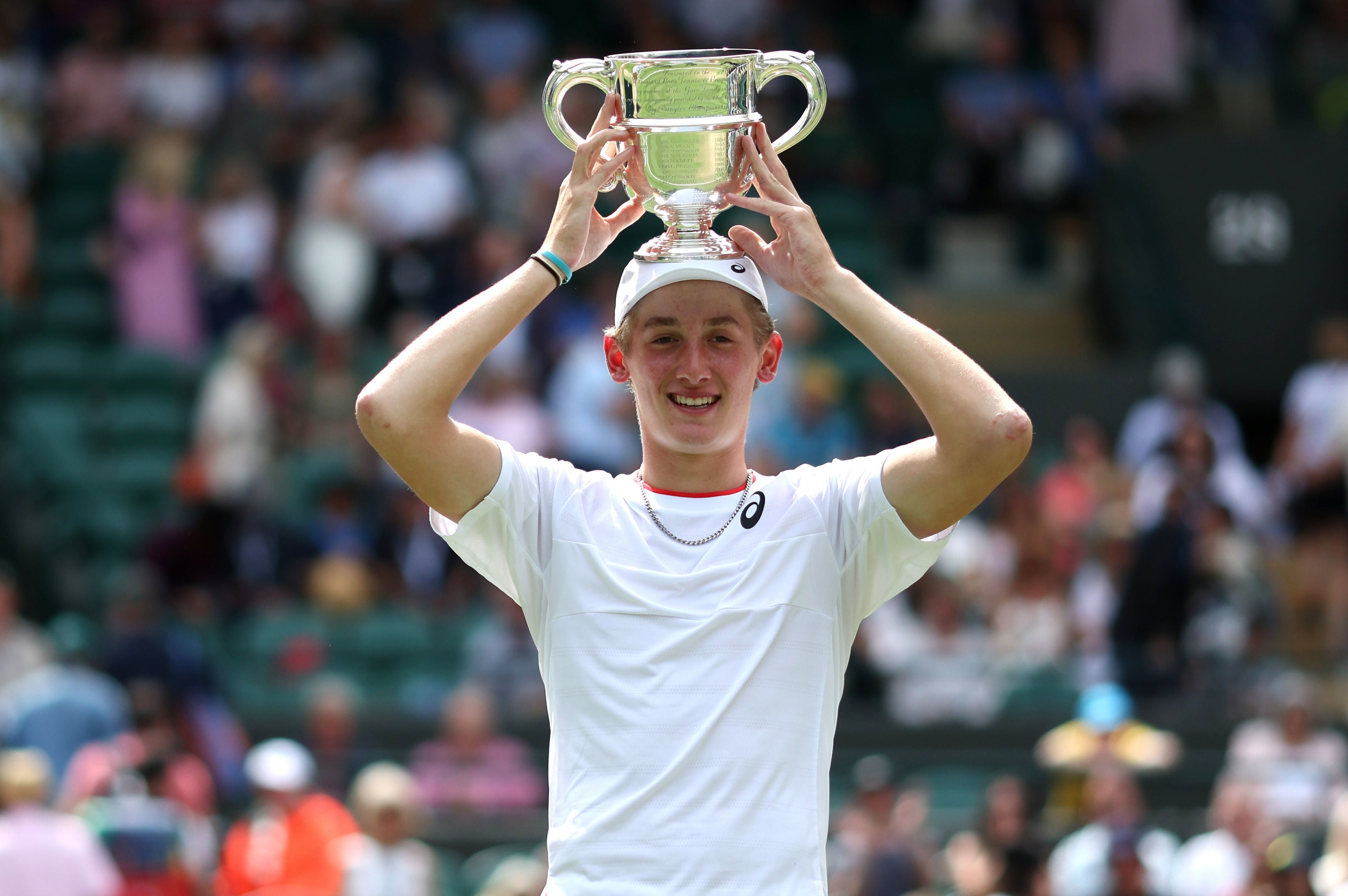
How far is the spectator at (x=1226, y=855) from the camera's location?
24.9 feet

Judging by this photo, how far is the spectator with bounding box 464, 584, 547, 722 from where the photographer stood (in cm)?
946

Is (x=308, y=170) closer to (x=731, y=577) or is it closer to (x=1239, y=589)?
(x=1239, y=589)

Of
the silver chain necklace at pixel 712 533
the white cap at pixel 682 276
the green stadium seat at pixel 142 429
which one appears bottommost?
the silver chain necklace at pixel 712 533

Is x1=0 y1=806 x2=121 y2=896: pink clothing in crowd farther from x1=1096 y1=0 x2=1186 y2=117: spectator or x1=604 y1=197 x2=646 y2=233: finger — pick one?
x1=1096 y1=0 x2=1186 y2=117: spectator

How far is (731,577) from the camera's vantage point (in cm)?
321

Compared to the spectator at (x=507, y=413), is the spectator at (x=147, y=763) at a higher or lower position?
lower

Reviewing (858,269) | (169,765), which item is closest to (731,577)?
(169,765)

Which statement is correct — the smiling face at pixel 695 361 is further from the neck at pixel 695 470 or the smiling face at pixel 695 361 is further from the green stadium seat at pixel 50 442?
the green stadium seat at pixel 50 442

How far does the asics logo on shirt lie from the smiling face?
0.11 metres

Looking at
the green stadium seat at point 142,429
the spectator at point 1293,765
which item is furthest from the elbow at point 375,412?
the green stadium seat at point 142,429

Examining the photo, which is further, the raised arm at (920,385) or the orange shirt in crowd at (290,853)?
the orange shirt in crowd at (290,853)

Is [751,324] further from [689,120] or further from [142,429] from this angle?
[142,429]

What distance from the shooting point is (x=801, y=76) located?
3412 mm

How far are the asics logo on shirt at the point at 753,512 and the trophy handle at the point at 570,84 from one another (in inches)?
22.0
